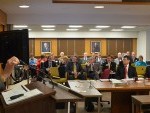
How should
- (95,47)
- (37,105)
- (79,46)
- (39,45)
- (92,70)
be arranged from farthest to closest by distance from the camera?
(95,47), (79,46), (39,45), (92,70), (37,105)

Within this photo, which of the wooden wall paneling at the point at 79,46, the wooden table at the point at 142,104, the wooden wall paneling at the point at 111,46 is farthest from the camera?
the wooden wall paneling at the point at 111,46

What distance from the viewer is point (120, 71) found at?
26.1ft

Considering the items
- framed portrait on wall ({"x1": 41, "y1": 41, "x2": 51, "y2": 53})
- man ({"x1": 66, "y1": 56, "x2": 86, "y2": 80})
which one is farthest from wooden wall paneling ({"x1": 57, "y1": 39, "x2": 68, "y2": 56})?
man ({"x1": 66, "y1": 56, "x2": 86, "y2": 80})

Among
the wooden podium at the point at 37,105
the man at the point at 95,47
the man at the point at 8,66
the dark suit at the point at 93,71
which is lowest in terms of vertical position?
the dark suit at the point at 93,71

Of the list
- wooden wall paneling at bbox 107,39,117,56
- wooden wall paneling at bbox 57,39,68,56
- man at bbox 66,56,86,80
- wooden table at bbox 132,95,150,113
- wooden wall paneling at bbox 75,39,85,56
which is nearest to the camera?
wooden table at bbox 132,95,150,113

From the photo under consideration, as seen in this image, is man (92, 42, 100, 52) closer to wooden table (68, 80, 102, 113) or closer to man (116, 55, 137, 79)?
man (116, 55, 137, 79)

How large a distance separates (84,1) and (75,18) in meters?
3.30

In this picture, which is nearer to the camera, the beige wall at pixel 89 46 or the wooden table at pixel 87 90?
the wooden table at pixel 87 90

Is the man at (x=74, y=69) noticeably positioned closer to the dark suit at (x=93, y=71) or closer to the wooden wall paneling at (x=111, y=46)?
the dark suit at (x=93, y=71)

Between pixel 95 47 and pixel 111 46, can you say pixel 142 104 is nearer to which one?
pixel 95 47

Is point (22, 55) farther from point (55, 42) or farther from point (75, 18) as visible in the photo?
point (55, 42)

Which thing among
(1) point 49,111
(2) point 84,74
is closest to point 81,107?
(2) point 84,74

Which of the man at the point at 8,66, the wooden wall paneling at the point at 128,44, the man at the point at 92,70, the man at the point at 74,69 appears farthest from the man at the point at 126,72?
the wooden wall paneling at the point at 128,44

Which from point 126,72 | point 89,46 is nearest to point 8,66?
point 126,72
